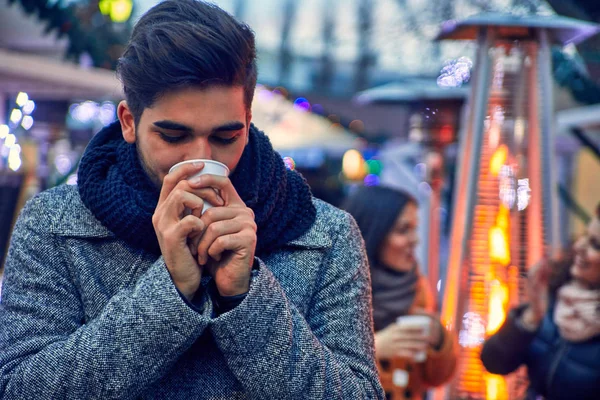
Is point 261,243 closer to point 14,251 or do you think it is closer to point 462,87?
point 14,251

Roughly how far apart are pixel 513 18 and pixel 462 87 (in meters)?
1.69

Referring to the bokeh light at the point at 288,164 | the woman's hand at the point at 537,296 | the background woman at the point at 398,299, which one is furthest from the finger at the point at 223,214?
the woman's hand at the point at 537,296

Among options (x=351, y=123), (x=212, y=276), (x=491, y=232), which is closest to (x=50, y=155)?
(x=491, y=232)

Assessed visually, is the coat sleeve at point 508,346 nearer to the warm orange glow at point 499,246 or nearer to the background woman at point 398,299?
the background woman at point 398,299

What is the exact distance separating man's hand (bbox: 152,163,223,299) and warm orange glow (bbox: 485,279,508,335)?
2.81 meters

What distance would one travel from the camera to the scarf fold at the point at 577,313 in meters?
3.22

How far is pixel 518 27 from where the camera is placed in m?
4.05

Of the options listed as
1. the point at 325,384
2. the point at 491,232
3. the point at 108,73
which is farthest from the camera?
the point at 108,73

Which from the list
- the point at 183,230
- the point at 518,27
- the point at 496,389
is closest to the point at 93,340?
the point at 183,230

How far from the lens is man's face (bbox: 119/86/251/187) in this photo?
148 centimetres

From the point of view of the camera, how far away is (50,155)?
21.9ft

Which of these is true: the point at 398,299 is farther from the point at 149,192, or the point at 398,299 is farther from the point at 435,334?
the point at 149,192

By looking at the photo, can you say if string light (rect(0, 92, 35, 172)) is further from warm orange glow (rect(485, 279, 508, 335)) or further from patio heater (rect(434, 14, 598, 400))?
warm orange glow (rect(485, 279, 508, 335))

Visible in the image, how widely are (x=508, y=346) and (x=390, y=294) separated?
53cm
